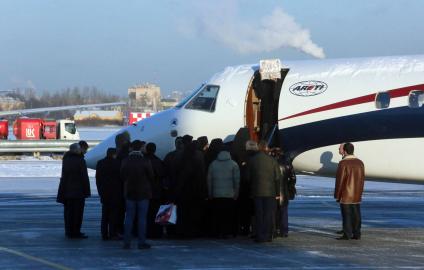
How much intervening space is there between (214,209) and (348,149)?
257cm

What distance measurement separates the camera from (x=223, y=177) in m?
16.4

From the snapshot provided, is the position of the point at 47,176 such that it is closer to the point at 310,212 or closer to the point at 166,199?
the point at 310,212

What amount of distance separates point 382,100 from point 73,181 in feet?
19.1

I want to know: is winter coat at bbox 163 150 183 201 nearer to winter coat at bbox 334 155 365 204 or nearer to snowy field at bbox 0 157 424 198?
winter coat at bbox 334 155 365 204

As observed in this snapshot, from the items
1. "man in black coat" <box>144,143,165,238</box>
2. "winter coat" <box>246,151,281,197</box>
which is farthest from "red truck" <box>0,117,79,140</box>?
"winter coat" <box>246,151,281,197</box>

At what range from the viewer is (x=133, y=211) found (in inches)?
617

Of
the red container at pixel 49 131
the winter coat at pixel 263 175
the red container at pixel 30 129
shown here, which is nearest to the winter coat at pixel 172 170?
the winter coat at pixel 263 175

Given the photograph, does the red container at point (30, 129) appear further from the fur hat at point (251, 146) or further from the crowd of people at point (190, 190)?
the fur hat at point (251, 146)

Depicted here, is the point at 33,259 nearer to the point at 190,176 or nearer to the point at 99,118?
the point at 190,176

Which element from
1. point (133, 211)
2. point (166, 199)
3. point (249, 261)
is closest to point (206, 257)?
point (249, 261)

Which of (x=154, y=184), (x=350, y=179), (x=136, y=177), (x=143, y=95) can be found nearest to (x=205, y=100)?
(x=154, y=184)

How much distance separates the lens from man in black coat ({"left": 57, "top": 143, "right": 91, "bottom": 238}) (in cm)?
1698

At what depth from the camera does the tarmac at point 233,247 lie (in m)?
13.8

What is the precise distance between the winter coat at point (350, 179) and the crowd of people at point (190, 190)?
0.13 feet
